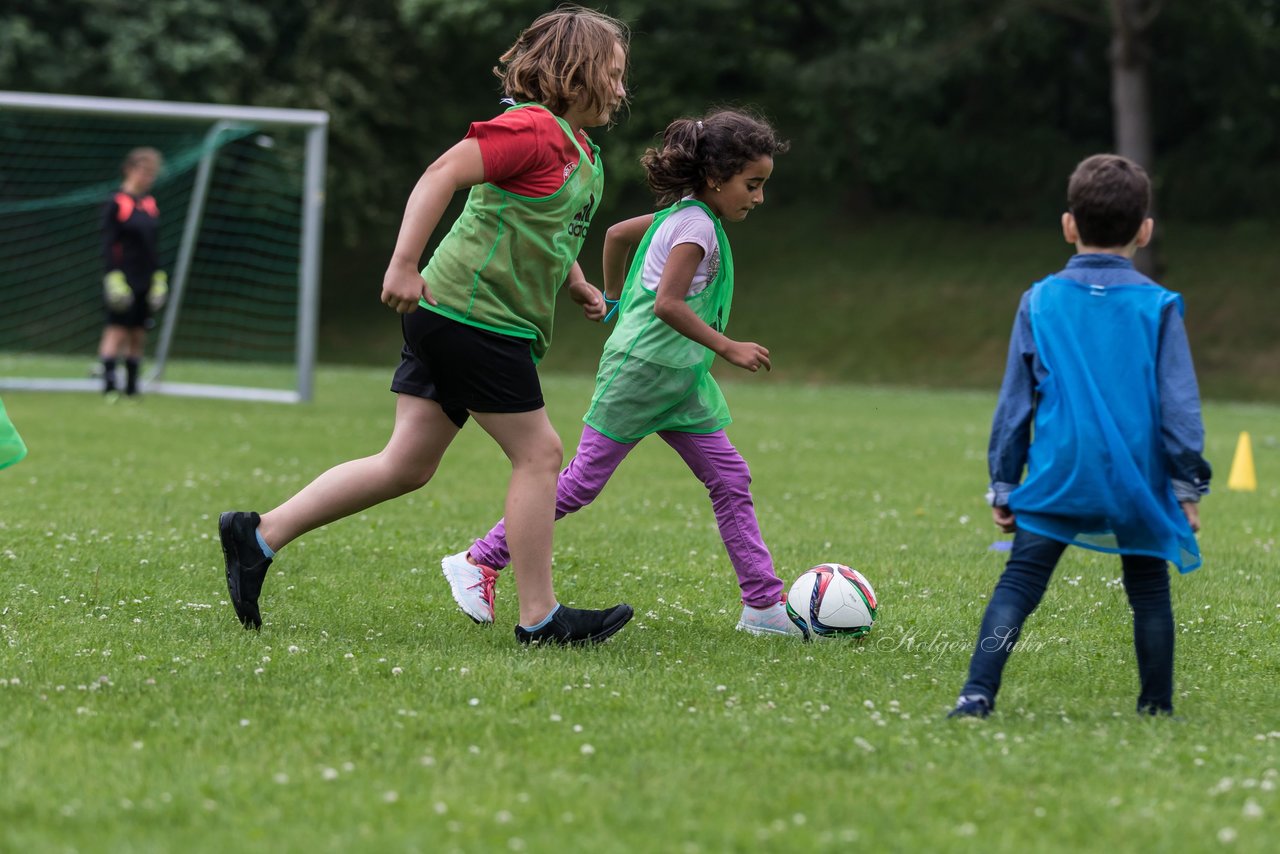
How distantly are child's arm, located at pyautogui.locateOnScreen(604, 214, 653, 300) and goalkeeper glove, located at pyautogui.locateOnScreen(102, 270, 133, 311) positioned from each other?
1084cm

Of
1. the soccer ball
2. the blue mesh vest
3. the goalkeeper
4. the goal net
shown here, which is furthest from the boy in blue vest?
the goal net

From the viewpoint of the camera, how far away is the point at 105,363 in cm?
1617

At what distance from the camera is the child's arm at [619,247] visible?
5602mm

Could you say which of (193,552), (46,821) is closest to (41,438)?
(193,552)

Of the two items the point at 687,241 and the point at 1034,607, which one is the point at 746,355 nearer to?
the point at 687,241

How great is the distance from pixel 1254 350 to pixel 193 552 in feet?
80.7

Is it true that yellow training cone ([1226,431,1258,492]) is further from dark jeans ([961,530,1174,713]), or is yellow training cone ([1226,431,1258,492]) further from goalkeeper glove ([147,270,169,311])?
goalkeeper glove ([147,270,169,311])

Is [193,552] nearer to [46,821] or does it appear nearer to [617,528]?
[617,528]

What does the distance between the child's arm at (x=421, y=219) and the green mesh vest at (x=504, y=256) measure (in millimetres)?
212

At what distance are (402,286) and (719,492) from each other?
1.63m

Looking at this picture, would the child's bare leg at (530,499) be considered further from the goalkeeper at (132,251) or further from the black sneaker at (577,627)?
the goalkeeper at (132,251)

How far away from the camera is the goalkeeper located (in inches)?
603

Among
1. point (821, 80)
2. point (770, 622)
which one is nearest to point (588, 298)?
point (770, 622)

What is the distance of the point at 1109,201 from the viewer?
13.5 ft
